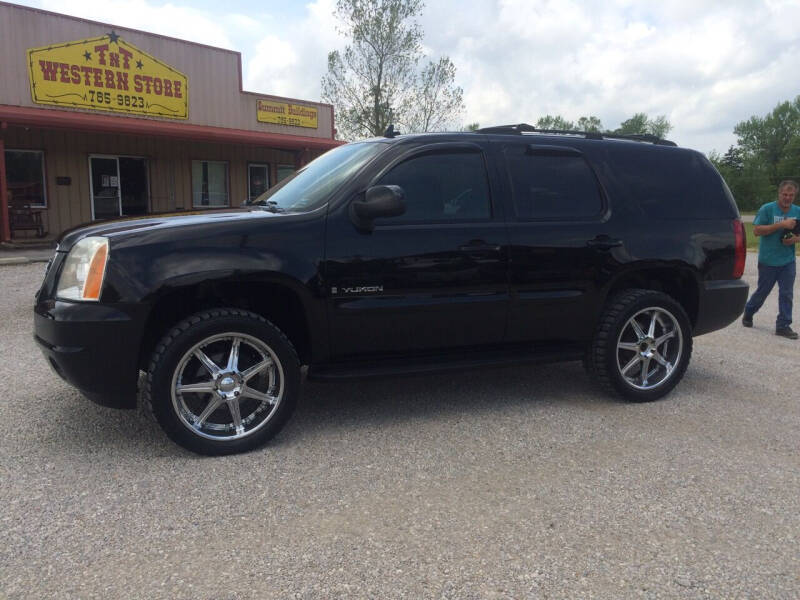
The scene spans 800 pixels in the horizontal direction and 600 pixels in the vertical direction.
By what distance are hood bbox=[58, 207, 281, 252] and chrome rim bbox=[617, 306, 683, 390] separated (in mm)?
2653

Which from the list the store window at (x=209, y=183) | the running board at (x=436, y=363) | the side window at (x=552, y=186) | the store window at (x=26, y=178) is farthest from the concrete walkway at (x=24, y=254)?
the side window at (x=552, y=186)

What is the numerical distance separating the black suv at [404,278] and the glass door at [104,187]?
47.0 ft

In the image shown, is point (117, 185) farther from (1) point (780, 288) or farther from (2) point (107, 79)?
(1) point (780, 288)

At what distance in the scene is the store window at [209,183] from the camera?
1931 centimetres

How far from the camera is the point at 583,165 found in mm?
4516

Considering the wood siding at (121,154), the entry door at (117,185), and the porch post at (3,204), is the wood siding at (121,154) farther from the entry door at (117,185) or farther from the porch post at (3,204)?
the porch post at (3,204)

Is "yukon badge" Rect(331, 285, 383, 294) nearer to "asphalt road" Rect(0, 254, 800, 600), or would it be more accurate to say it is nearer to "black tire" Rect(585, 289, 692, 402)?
"asphalt road" Rect(0, 254, 800, 600)

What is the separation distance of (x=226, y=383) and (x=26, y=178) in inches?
615

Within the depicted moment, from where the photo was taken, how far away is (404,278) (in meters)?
3.80

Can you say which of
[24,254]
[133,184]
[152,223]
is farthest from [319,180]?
[133,184]

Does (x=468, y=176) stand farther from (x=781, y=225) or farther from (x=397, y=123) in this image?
(x=397, y=123)

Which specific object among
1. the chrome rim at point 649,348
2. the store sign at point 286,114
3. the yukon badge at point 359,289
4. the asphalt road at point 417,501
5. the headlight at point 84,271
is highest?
the store sign at point 286,114

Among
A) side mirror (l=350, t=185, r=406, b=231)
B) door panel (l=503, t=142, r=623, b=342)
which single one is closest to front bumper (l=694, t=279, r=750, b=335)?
door panel (l=503, t=142, r=623, b=342)

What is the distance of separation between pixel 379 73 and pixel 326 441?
3195 cm
